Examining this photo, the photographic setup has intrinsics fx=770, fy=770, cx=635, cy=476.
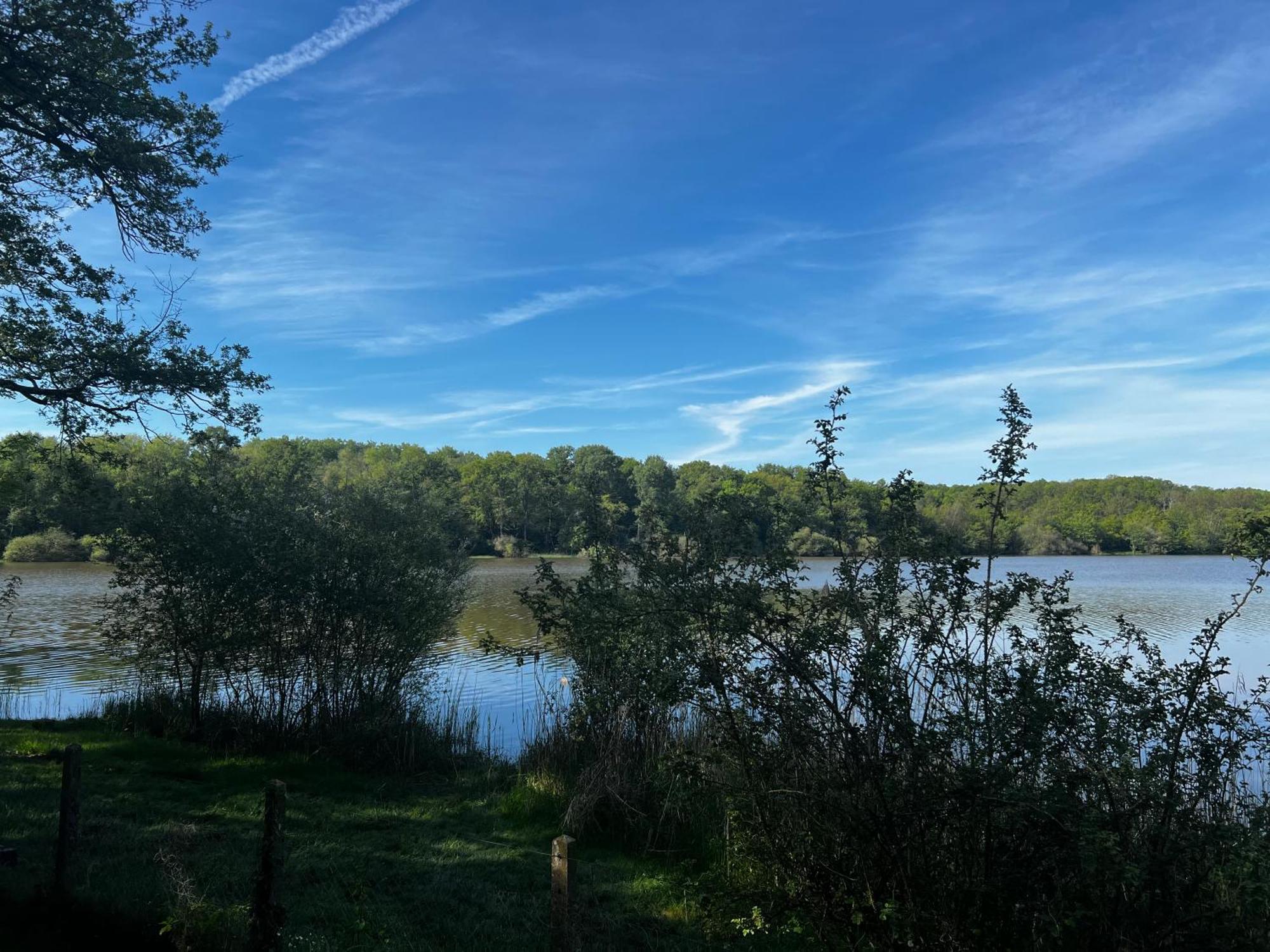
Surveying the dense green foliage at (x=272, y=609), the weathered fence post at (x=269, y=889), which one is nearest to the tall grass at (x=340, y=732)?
the dense green foliage at (x=272, y=609)

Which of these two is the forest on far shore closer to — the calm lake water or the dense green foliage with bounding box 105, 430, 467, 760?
the calm lake water

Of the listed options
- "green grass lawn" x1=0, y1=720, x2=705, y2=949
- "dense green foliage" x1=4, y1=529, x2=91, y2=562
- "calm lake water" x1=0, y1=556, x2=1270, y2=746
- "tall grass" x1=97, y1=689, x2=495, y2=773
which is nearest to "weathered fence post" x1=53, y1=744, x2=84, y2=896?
"green grass lawn" x1=0, y1=720, x2=705, y2=949

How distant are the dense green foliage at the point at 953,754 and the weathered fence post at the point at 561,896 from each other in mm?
1120

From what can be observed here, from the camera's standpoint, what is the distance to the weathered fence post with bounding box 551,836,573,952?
4.29 meters

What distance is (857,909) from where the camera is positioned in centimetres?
461

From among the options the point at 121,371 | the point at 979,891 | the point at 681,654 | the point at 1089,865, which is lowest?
the point at 979,891

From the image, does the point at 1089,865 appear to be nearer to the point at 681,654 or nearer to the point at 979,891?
the point at 979,891

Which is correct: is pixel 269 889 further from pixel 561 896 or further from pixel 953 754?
pixel 953 754

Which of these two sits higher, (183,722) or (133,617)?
(133,617)

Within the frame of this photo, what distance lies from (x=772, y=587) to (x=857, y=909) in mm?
2014

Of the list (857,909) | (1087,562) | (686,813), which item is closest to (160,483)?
(686,813)

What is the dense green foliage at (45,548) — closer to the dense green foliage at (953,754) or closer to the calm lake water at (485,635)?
the calm lake water at (485,635)

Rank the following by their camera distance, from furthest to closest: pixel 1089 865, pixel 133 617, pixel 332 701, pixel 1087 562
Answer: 1. pixel 1087 562
2. pixel 133 617
3. pixel 332 701
4. pixel 1089 865

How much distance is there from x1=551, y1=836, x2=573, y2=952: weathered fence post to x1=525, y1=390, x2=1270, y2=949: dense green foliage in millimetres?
1120
